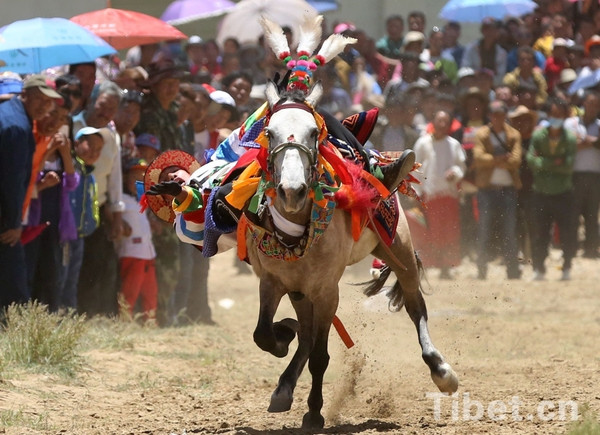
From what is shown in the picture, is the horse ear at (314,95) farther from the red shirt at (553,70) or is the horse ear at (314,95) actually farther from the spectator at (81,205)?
the red shirt at (553,70)

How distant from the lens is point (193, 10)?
56.9 feet

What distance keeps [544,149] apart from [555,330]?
3621mm

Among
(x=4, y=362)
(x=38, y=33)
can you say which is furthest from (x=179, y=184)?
(x=38, y=33)

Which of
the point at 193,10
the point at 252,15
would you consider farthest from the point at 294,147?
the point at 252,15

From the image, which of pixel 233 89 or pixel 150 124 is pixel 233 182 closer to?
pixel 150 124

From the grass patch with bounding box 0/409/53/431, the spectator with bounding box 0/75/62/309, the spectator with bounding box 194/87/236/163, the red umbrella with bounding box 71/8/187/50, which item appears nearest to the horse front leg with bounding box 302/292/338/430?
the grass patch with bounding box 0/409/53/431

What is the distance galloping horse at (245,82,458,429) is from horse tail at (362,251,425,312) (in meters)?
0.48

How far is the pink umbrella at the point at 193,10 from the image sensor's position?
675 inches

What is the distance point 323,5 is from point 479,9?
299 centimetres

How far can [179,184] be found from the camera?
747 cm

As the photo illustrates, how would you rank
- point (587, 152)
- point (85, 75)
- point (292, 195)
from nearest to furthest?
point (292, 195)
point (85, 75)
point (587, 152)


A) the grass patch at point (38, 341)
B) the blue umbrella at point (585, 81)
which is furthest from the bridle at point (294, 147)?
the blue umbrella at point (585, 81)

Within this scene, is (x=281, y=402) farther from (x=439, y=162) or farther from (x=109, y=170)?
(x=439, y=162)

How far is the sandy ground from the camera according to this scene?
24.3 ft
